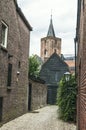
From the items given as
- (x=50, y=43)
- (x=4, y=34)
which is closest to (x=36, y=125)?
(x=4, y=34)

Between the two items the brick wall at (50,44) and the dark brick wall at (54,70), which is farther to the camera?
the brick wall at (50,44)

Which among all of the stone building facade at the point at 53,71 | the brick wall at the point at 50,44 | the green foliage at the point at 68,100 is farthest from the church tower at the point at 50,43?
the green foliage at the point at 68,100

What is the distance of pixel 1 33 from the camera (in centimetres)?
1445

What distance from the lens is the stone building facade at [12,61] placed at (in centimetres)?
1498

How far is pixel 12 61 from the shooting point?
1730 cm

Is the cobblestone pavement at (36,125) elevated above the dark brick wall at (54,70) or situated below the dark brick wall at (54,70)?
below

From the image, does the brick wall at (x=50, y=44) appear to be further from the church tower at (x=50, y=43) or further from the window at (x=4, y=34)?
the window at (x=4, y=34)

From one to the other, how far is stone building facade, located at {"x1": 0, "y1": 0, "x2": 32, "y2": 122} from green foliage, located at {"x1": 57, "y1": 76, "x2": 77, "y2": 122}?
3.02m

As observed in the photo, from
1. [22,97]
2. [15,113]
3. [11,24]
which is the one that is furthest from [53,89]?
[11,24]

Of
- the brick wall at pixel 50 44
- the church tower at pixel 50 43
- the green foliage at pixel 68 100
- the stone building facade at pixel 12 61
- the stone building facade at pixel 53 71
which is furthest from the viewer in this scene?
the brick wall at pixel 50 44

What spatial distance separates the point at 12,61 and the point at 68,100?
14.1ft

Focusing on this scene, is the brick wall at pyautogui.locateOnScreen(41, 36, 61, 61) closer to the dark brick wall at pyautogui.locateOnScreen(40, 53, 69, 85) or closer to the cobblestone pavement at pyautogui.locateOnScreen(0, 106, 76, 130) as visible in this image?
the dark brick wall at pyautogui.locateOnScreen(40, 53, 69, 85)

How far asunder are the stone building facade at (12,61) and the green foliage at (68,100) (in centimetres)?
302

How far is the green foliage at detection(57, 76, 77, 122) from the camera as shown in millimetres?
17609
